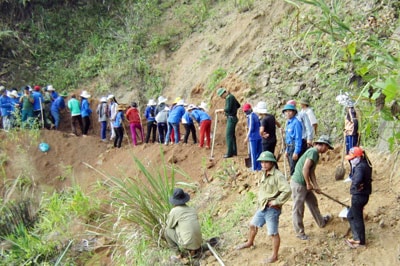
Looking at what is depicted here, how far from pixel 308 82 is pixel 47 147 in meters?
7.09

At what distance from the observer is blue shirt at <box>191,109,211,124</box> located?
1209cm

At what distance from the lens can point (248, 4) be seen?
16.2 metres

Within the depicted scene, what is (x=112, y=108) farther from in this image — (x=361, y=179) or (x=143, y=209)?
(x=361, y=179)

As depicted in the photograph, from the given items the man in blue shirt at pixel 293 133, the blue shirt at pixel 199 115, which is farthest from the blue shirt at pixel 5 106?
the man in blue shirt at pixel 293 133

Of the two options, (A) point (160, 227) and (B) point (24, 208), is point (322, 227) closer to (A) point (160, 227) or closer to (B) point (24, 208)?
(A) point (160, 227)

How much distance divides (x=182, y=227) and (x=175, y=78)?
388 inches

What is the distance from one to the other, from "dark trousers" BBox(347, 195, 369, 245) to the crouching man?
2178mm

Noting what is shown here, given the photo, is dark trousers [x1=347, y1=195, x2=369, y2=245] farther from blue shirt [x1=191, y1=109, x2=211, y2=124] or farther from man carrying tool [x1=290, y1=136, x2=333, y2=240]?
blue shirt [x1=191, y1=109, x2=211, y2=124]

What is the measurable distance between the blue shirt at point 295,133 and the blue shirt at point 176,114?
4247mm

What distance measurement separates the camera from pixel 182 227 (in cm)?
763

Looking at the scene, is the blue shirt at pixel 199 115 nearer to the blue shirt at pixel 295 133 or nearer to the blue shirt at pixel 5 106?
the blue shirt at pixel 295 133

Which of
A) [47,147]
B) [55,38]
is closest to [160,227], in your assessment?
[47,147]

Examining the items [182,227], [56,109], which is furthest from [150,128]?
[182,227]

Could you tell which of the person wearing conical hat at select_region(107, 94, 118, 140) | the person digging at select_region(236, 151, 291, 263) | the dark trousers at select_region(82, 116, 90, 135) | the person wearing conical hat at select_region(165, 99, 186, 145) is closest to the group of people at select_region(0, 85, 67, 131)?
the dark trousers at select_region(82, 116, 90, 135)
